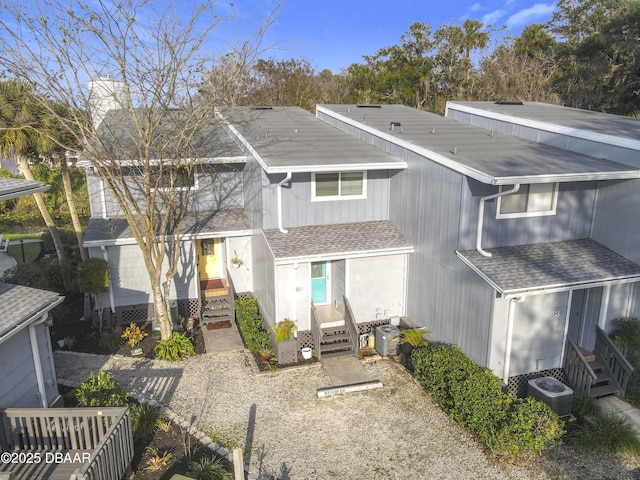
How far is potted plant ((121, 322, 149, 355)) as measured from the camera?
13.2 metres

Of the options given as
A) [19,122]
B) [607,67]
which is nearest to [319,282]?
[19,122]

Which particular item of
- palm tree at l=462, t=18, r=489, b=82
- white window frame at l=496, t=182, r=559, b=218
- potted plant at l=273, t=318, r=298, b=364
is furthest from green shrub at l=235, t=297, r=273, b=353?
palm tree at l=462, t=18, r=489, b=82

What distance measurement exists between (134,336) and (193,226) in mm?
3832

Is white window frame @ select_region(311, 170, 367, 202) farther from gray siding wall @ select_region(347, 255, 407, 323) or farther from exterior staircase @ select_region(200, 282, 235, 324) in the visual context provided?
exterior staircase @ select_region(200, 282, 235, 324)

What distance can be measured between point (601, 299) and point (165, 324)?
37.3 ft

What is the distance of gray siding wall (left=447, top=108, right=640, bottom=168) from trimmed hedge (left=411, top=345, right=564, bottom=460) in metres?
6.31

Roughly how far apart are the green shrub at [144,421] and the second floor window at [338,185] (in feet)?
23.1

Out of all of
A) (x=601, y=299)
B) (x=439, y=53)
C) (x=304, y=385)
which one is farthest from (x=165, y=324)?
(x=439, y=53)

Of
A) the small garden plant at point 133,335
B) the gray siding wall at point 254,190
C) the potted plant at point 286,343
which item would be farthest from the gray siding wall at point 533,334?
the small garden plant at point 133,335

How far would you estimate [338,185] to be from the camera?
1390 cm

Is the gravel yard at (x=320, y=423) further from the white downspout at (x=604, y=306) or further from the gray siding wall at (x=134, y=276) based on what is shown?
the white downspout at (x=604, y=306)

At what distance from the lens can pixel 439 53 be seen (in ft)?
131

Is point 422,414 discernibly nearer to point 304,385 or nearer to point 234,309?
point 304,385

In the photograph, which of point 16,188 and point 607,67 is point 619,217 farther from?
point 607,67
